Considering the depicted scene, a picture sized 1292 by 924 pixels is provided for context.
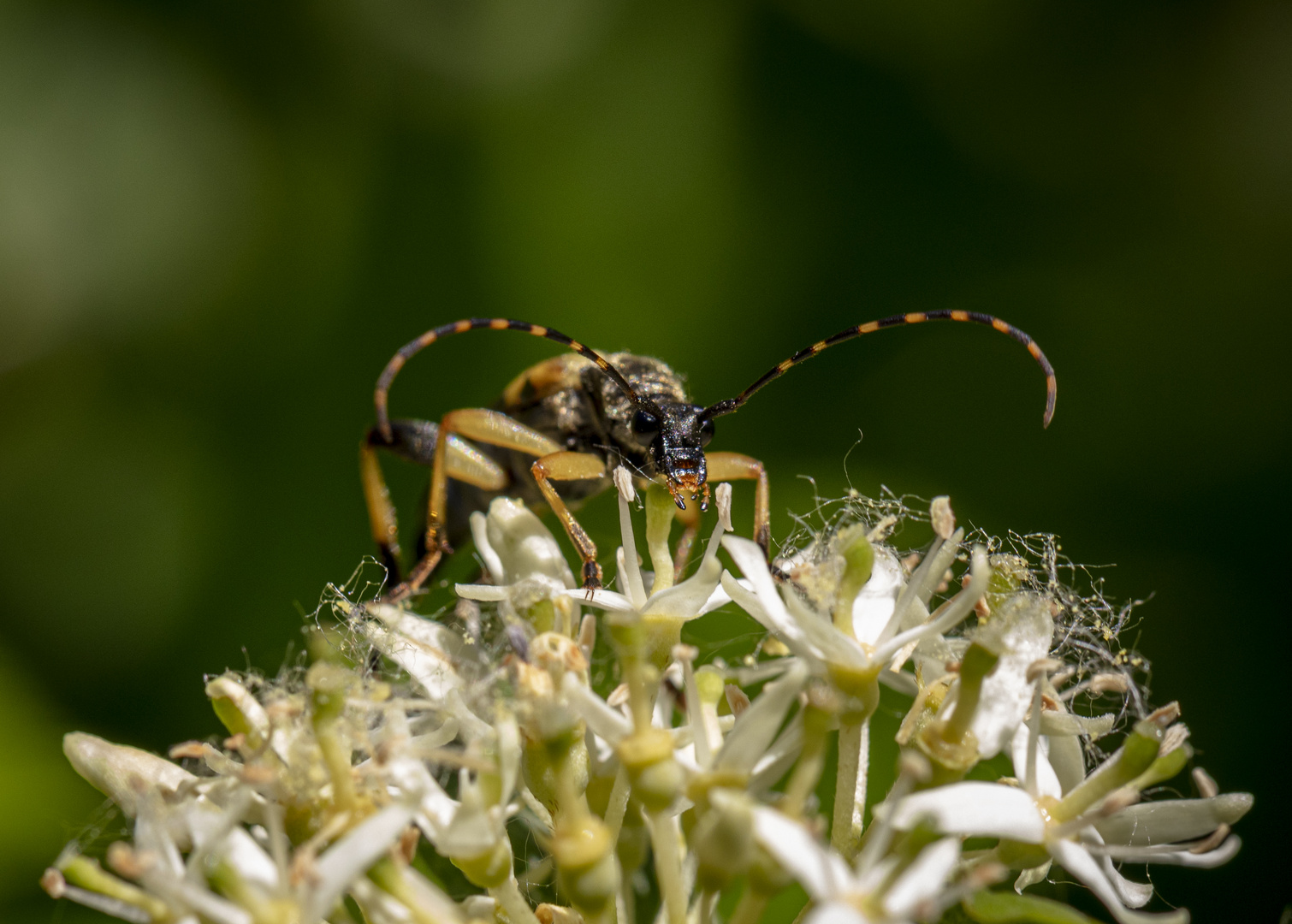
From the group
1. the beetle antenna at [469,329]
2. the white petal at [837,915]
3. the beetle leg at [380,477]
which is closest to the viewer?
the white petal at [837,915]

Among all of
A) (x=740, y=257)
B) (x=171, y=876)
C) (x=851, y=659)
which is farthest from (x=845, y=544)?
(x=740, y=257)

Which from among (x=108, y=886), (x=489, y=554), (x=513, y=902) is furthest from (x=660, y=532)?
(x=108, y=886)

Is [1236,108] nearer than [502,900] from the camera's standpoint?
No

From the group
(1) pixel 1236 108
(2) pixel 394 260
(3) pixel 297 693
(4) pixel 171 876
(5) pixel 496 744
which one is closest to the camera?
(4) pixel 171 876

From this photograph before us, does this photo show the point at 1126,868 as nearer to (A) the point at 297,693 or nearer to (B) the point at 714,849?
(B) the point at 714,849

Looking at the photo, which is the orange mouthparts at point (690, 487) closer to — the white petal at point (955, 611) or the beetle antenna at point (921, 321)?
the beetle antenna at point (921, 321)

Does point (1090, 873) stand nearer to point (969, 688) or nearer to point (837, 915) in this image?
point (969, 688)

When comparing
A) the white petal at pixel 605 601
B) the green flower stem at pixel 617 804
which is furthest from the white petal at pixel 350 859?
the white petal at pixel 605 601
